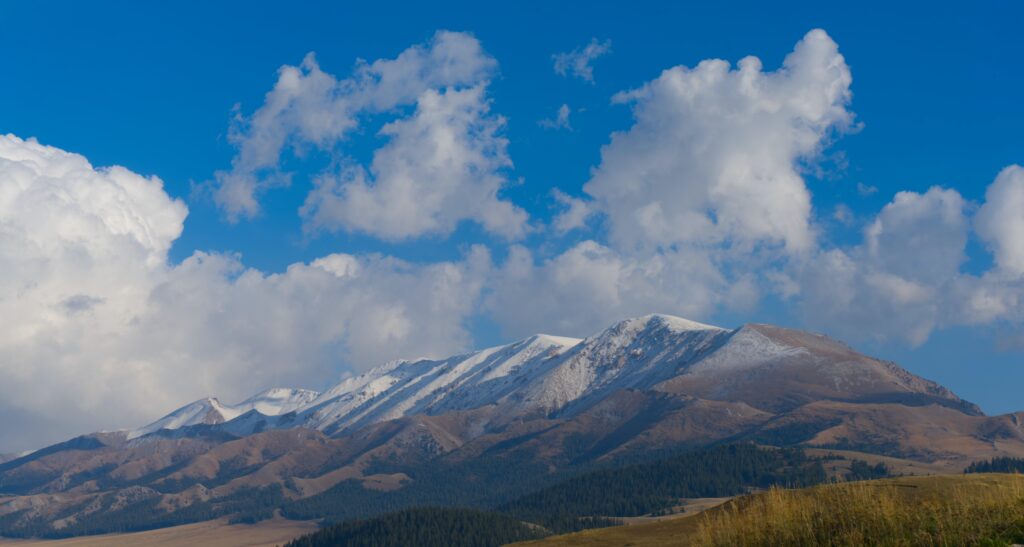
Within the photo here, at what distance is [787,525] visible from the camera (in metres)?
72.4

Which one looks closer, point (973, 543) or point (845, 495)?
point (973, 543)

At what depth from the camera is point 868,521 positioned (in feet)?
229

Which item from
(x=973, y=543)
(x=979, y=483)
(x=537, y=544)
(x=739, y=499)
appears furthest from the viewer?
(x=537, y=544)

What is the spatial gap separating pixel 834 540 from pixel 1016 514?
12.4 metres

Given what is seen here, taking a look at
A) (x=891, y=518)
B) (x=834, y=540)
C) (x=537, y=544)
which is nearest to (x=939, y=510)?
(x=891, y=518)

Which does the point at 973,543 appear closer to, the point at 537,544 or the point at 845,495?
the point at 845,495

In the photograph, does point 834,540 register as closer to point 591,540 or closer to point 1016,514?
point 1016,514

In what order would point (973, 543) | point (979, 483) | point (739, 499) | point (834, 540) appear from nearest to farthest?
point (973, 543)
point (834, 540)
point (979, 483)
point (739, 499)

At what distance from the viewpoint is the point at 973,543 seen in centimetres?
6241

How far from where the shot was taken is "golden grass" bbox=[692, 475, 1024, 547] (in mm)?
64438

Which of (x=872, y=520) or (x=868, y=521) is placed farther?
(x=868, y=521)

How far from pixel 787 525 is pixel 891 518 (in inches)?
301

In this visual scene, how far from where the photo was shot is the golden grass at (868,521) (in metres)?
64.4

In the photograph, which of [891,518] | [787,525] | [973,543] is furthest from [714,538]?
[973,543]
